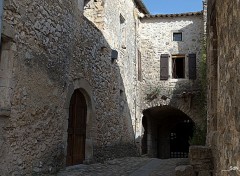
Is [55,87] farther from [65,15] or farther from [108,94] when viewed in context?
[108,94]

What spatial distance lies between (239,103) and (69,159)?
18.8 ft

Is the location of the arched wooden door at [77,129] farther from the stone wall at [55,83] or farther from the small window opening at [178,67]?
the small window opening at [178,67]

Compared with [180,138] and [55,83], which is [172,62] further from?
[55,83]

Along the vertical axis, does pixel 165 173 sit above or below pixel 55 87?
below

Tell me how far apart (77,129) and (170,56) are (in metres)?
7.63

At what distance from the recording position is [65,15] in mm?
7320

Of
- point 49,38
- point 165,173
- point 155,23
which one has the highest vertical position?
point 155,23

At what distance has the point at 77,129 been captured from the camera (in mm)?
8234

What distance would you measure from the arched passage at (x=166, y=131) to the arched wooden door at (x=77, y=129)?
7007 mm

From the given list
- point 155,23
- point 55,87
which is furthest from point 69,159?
point 155,23

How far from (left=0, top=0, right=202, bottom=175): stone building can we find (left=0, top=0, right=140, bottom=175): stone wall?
18mm

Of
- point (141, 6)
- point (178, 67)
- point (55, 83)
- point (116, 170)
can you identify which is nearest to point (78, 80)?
point (55, 83)

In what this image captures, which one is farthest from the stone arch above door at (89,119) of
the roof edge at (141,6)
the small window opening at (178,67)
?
the roof edge at (141,6)

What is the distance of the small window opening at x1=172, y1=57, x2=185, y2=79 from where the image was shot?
14.7 meters
